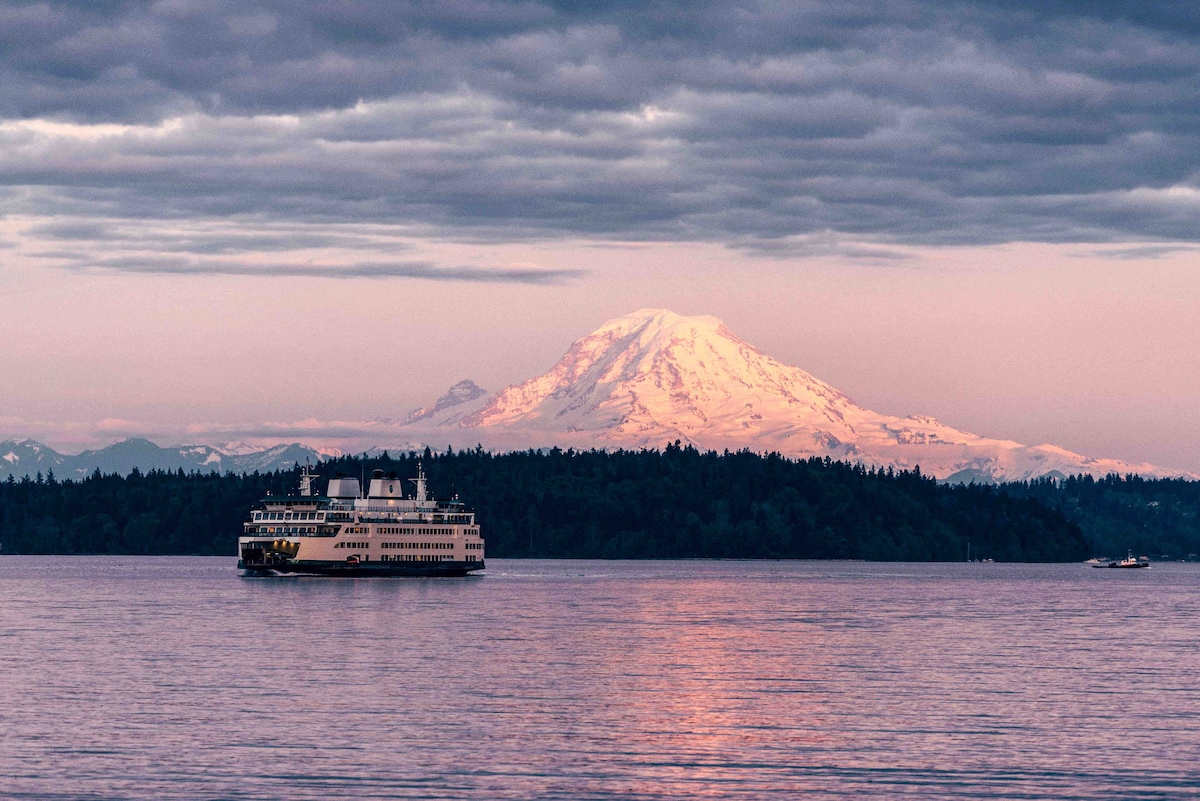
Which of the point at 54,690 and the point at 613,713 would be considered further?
the point at 54,690

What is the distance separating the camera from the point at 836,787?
6519cm

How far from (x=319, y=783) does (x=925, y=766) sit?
76.2 feet

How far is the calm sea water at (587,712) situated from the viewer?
2601 inches

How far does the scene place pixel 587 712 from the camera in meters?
86.9

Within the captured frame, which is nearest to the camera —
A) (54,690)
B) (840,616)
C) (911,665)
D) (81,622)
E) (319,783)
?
(319,783)

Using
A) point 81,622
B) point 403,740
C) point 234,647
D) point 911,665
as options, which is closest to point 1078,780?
point 403,740

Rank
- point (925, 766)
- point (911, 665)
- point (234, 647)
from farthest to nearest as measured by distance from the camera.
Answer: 1. point (234, 647)
2. point (911, 665)
3. point (925, 766)

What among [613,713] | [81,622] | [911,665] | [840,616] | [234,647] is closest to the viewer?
[613,713]

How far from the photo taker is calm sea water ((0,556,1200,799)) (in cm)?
6606

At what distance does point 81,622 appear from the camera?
509ft

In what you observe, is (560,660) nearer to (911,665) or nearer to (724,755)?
(911,665)

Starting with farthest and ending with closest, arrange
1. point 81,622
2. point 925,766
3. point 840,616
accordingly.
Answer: point 840,616
point 81,622
point 925,766

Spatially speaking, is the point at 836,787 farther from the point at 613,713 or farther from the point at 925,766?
the point at 613,713

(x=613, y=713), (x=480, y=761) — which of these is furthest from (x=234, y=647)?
(x=480, y=761)
